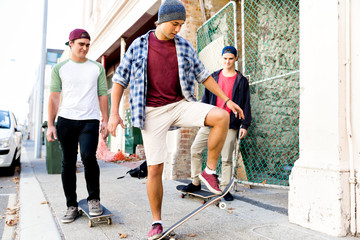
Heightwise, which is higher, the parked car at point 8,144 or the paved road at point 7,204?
the parked car at point 8,144

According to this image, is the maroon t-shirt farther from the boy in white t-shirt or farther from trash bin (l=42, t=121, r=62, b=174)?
trash bin (l=42, t=121, r=62, b=174)

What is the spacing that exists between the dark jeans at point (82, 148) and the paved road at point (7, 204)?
2.23ft

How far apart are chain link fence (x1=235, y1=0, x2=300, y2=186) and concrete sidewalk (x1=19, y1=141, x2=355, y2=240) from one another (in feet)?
1.74

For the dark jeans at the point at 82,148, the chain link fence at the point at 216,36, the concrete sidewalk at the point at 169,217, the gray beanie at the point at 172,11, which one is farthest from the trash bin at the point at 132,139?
the gray beanie at the point at 172,11

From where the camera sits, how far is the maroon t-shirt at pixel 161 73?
2.86 metres

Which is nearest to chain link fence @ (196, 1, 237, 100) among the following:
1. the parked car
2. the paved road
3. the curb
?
the curb

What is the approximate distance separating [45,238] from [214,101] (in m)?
2.82

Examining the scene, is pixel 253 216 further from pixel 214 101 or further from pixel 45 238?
pixel 45 238

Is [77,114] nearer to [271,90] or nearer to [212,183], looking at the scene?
[212,183]

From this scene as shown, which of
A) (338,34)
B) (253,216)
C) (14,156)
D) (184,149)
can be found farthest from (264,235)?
(14,156)

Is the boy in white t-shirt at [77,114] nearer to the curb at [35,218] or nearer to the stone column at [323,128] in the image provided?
the curb at [35,218]

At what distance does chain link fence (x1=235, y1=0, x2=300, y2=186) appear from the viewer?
5449 mm

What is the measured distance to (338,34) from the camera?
3.01 m

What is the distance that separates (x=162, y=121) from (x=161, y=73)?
1.47 feet
